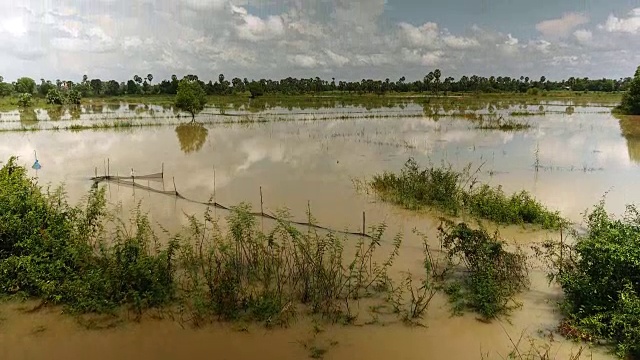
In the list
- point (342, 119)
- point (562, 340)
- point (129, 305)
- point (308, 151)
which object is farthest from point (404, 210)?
point (342, 119)

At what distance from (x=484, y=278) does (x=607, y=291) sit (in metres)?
1.36

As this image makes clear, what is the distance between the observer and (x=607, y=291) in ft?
16.7

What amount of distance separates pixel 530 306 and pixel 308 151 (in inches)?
514

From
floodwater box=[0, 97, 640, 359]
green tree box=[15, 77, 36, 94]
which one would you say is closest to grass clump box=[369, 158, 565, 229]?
floodwater box=[0, 97, 640, 359]

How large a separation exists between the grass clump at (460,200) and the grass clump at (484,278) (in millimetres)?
2483

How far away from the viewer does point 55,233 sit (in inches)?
254

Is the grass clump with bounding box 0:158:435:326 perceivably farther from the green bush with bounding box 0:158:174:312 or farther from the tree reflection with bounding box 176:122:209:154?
the tree reflection with bounding box 176:122:209:154

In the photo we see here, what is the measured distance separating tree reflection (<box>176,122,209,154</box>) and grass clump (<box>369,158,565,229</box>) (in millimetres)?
10286

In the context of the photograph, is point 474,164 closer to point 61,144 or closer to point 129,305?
point 129,305

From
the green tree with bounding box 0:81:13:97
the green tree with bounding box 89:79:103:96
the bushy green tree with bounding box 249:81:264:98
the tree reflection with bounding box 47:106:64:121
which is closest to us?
the tree reflection with bounding box 47:106:64:121

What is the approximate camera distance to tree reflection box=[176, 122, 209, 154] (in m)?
19.4

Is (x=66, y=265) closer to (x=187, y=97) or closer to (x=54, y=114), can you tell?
(x=187, y=97)

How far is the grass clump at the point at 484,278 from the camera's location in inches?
224

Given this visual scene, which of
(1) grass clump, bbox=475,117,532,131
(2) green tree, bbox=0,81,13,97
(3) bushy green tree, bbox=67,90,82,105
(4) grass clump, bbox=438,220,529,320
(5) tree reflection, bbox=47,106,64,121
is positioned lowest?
(4) grass clump, bbox=438,220,529,320
